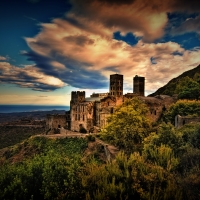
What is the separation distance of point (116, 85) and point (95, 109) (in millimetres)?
12455

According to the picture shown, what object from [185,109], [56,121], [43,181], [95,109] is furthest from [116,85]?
[43,181]

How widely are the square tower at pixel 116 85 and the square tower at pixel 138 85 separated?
1277cm

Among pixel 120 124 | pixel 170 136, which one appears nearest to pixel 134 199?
pixel 170 136

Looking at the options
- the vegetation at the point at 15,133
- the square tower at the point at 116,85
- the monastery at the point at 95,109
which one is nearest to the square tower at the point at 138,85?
the monastery at the point at 95,109

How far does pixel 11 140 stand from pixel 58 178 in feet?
200

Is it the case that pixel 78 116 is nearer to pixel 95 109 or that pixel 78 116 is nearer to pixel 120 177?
pixel 95 109

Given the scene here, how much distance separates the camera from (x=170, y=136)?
25422mm

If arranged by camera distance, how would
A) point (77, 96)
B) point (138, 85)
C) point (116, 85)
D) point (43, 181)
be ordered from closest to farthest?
1. point (43, 181)
2. point (77, 96)
3. point (116, 85)
4. point (138, 85)

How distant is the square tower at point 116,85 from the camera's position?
6839 cm

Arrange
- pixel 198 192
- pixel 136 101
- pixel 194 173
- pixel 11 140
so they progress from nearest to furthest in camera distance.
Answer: pixel 198 192, pixel 194 173, pixel 136 101, pixel 11 140

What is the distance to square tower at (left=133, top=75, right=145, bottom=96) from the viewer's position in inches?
3173

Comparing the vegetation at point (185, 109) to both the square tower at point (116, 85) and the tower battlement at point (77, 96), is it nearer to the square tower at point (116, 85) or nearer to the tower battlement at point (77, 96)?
the square tower at point (116, 85)

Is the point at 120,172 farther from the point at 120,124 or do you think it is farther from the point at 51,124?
the point at 51,124

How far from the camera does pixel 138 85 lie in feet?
265
